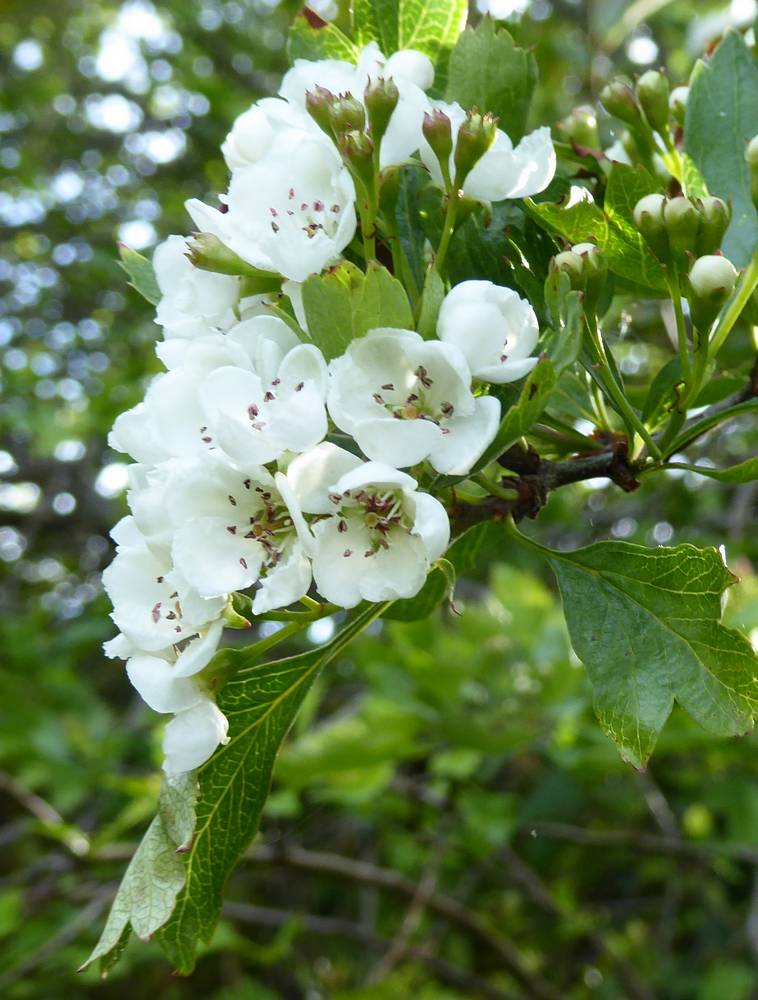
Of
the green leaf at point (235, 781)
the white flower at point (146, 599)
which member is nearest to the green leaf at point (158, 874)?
the green leaf at point (235, 781)

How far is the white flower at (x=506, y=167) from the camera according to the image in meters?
1.10

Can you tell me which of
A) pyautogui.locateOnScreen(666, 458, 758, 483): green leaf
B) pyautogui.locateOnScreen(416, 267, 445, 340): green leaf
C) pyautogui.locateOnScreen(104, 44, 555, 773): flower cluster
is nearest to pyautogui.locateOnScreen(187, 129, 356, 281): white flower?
pyautogui.locateOnScreen(104, 44, 555, 773): flower cluster

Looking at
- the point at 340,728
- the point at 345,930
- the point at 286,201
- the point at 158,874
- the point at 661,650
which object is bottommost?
the point at 345,930

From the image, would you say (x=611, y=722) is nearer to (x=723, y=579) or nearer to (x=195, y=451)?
(x=723, y=579)

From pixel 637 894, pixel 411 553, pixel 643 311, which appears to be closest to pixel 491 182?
pixel 411 553

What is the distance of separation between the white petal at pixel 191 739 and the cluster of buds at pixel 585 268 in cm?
54

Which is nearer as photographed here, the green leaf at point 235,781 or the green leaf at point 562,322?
the green leaf at point 562,322

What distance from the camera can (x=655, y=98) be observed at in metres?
1.39

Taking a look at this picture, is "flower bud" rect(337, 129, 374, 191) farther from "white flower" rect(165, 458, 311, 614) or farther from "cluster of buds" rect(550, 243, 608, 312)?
"white flower" rect(165, 458, 311, 614)

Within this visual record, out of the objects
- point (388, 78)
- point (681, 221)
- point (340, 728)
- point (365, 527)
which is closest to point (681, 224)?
point (681, 221)

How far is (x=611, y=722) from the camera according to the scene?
42.2 inches

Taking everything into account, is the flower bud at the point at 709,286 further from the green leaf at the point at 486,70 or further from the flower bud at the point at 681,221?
the green leaf at the point at 486,70

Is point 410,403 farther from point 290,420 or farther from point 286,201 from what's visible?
point 286,201

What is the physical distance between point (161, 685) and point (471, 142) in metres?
0.60
